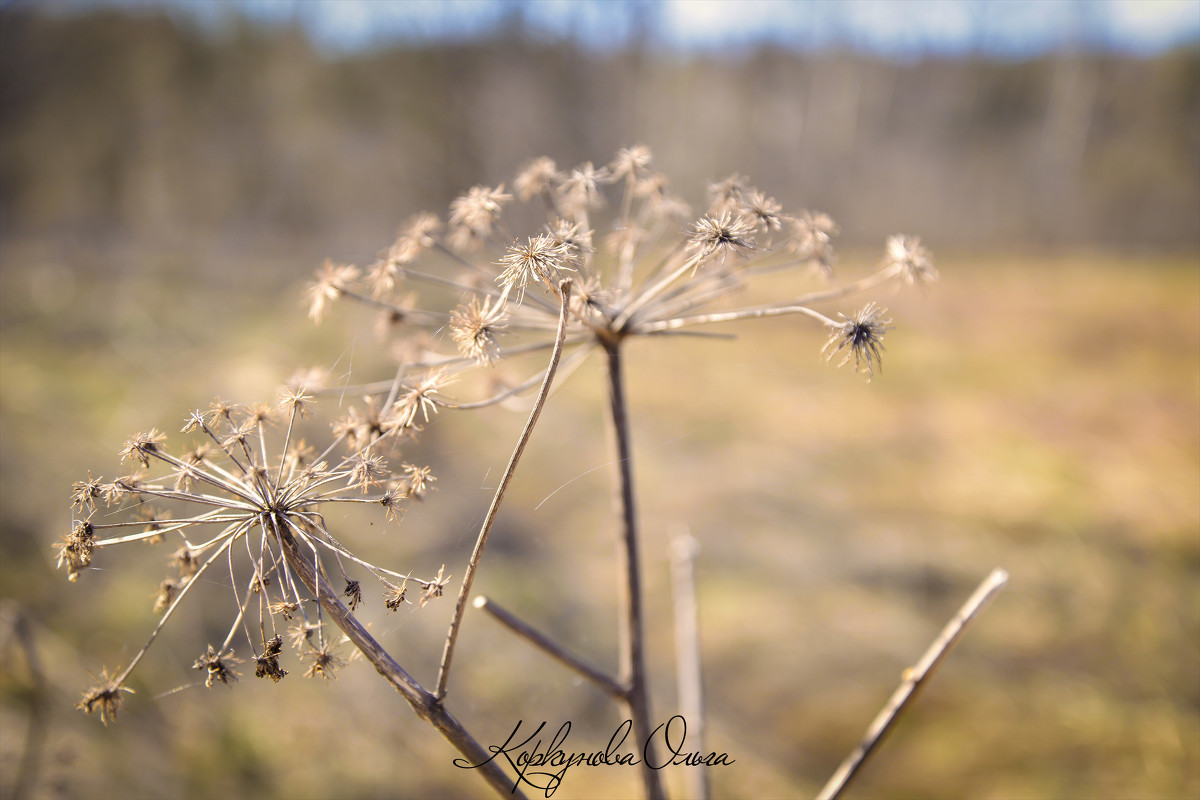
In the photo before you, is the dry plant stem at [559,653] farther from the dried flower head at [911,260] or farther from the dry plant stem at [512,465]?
the dried flower head at [911,260]

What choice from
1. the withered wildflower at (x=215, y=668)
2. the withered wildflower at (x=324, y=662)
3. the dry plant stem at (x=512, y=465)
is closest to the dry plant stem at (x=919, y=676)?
the dry plant stem at (x=512, y=465)

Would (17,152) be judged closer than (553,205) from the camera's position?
No

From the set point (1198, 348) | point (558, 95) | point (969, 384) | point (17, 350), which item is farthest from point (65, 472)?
point (558, 95)

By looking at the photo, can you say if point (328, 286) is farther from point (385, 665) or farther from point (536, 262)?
point (385, 665)

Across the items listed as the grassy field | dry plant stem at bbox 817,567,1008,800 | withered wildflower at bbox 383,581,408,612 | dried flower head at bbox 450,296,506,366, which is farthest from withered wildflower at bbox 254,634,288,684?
dry plant stem at bbox 817,567,1008,800

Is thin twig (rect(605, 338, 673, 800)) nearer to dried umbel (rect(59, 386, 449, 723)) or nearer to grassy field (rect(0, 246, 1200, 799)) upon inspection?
grassy field (rect(0, 246, 1200, 799))

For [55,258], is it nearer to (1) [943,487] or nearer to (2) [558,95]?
(2) [558,95]
